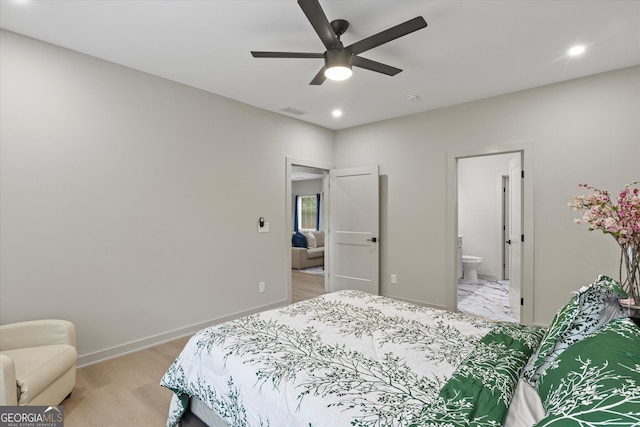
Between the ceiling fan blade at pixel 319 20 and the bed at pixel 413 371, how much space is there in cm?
183

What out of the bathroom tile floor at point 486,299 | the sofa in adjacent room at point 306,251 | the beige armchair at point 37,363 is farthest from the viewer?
the sofa in adjacent room at point 306,251

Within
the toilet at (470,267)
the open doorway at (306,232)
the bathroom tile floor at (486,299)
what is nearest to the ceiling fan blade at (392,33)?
the open doorway at (306,232)

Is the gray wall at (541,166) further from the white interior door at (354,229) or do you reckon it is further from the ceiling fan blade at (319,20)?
the ceiling fan blade at (319,20)

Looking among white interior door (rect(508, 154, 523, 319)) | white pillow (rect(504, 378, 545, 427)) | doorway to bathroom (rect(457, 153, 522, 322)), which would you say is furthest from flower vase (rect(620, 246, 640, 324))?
doorway to bathroom (rect(457, 153, 522, 322))

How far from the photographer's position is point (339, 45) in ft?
7.30

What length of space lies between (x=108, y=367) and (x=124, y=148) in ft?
6.41

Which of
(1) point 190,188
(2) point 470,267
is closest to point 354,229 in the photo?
(1) point 190,188

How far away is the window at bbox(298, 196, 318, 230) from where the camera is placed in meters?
10.1

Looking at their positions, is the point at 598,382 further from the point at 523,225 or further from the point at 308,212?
the point at 308,212

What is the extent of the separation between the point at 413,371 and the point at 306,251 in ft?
20.7

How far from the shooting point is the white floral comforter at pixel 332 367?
3.94ft

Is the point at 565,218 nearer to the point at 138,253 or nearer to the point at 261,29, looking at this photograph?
the point at 261,29

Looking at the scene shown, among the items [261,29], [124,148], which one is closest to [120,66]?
[124,148]

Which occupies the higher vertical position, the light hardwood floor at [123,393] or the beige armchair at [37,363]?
the beige armchair at [37,363]
